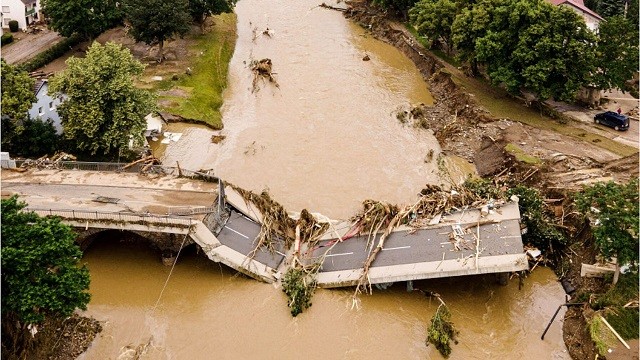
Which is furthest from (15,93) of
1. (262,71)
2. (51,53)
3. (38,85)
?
(262,71)

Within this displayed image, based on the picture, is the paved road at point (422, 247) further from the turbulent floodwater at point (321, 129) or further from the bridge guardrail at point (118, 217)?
the bridge guardrail at point (118, 217)

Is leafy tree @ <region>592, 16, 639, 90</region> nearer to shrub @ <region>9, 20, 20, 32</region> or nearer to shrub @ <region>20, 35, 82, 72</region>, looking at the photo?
shrub @ <region>20, 35, 82, 72</region>

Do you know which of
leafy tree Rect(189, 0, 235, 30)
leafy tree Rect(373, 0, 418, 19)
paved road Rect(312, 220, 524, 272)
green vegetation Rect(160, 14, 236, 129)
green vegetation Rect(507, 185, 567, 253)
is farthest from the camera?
leafy tree Rect(373, 0, 418, 19)

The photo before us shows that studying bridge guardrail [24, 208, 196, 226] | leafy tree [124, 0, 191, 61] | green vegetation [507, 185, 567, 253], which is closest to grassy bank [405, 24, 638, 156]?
green vegetation [507, 185, 567, 253]

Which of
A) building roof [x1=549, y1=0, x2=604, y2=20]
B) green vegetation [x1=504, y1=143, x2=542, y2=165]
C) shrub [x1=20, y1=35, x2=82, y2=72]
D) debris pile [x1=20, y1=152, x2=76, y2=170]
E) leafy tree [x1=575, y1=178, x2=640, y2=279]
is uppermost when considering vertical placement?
building roof [x1=549, y1=0, x2=604, y2=20]

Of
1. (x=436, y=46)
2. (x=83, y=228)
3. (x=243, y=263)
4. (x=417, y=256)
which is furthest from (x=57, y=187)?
(x=436, y=46)

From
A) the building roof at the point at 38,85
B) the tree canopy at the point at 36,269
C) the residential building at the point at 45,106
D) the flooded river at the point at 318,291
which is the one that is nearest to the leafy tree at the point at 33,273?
the tree canopy at the point at 36,269
